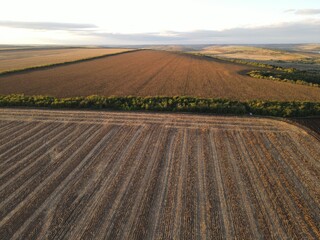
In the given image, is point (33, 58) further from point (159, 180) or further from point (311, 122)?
point (311, 122)

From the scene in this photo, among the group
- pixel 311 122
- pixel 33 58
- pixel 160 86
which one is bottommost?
pixel 311 122

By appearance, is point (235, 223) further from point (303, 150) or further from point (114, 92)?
point (114, 92)

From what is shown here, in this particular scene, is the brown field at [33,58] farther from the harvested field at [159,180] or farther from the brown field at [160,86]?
the harvested field at [159,180]

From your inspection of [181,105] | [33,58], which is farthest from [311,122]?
[33,58]

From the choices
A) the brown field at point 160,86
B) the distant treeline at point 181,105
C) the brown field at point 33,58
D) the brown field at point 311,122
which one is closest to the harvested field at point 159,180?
the brown field at point 311,122

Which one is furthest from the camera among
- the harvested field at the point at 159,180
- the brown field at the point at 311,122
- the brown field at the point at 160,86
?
the brown field at the point at 160,86

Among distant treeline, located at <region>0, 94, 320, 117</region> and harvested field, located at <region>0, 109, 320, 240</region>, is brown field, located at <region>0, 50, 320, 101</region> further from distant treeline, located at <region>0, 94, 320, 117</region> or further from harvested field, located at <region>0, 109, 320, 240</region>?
harvested field, located at <region>0, 109, 320, 240</region>

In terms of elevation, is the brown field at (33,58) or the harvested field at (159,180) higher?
the brown field at (33,58)
